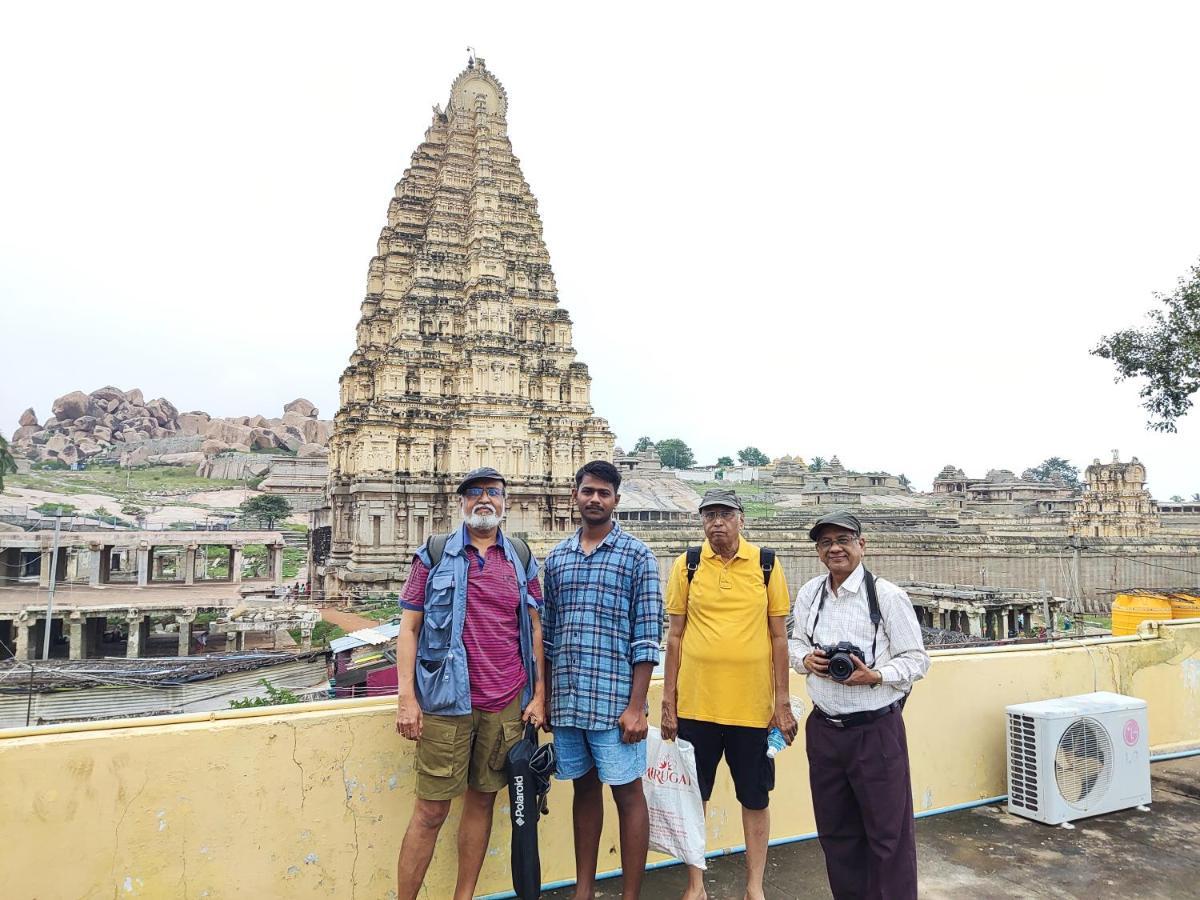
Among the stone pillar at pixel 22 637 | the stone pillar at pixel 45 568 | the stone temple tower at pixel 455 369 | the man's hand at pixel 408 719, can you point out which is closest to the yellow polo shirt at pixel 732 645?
the man's hand at pixel 408 719

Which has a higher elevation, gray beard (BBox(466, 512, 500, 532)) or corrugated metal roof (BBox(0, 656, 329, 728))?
gray beard (BBox(466, 512, 500, 532))

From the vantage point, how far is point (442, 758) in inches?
122

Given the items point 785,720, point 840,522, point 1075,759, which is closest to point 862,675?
point 785,720

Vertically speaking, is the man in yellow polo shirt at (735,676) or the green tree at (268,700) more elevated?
the man in yellow polo shirt at (735,676)

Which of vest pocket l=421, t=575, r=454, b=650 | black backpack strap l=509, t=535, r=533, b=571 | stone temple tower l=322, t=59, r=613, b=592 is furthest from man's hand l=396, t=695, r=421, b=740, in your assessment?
stone temple tower l=322, t=59, r=613, b=592

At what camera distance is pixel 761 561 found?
11.5 feet

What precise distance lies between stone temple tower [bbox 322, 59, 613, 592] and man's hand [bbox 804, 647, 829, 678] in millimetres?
24755

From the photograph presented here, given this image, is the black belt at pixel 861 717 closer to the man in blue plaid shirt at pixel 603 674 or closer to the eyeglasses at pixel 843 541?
the eyeglasses at pixel 843 541

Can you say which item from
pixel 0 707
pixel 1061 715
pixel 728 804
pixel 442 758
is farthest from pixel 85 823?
pixel 0 707

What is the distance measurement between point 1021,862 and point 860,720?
1.64 metres

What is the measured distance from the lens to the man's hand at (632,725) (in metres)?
3.24

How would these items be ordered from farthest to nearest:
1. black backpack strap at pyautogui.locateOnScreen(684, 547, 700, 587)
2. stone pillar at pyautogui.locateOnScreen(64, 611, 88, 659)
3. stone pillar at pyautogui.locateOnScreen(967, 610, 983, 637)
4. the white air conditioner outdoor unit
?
stone pillar at pyautogui.locateOnScreen(967, 610, 983, 637) → stone pillar at pyautogui.locateOnScreen(64, 611, 88, 659) → the white air conditioner outdoor unit → black backpack strap at pyautogui.locateOnScreen(684, 547, 700, 587)

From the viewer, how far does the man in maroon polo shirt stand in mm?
3102

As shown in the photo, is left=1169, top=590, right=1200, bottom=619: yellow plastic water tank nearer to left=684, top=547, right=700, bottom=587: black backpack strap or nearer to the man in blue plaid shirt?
left=684, top=547, right=700, bottom=587: black backpack strap
